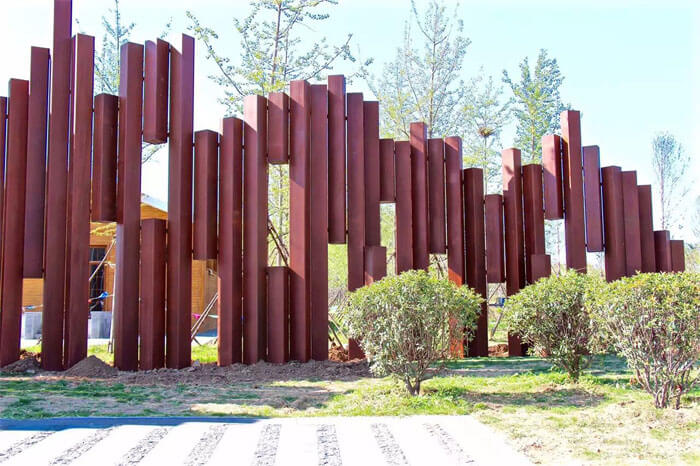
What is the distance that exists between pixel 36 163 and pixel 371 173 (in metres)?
4.80

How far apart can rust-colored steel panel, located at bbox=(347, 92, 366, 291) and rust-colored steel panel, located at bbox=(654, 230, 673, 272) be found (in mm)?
4825

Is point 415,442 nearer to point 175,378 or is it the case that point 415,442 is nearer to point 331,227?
point 175,378

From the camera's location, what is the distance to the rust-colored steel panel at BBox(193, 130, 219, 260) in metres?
8.87

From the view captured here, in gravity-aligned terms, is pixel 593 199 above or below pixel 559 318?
above

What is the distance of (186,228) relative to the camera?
8.88m

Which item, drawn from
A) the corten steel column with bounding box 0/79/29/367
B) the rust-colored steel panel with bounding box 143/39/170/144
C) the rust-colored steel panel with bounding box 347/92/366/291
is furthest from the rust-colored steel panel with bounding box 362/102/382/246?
the corten steel column with bounding box 0/79/29/367

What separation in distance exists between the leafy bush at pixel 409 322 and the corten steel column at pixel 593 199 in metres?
4.53

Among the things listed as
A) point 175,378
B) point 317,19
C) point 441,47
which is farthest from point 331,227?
point 441,47

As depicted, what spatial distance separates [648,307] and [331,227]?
5.02m

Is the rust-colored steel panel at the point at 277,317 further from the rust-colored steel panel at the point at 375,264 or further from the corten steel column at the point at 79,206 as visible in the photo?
the corten steel column at the point at 79,206

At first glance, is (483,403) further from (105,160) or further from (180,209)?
(105,160)

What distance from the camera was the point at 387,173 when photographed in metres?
9.76

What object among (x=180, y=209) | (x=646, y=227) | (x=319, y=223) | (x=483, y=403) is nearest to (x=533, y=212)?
(x=646, y=227)

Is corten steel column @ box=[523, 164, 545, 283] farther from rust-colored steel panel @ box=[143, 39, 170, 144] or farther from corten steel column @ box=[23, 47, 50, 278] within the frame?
corten steel column @ box=[23, 47, 50, 278]
